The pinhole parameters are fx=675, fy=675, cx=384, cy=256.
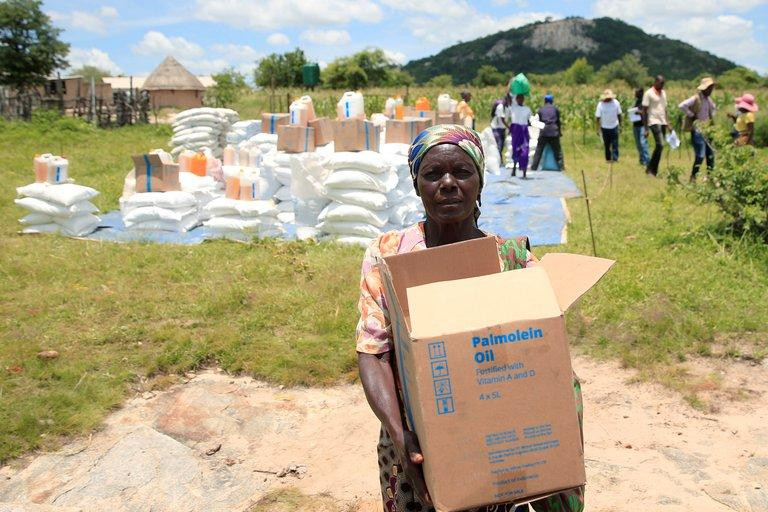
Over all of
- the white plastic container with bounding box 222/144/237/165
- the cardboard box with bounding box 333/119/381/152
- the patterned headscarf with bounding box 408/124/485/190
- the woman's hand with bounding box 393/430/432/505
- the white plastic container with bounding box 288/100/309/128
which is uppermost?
the white plastic container with bounding box 288/100/309/128

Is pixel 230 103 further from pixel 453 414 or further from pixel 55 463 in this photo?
pixel 453 414

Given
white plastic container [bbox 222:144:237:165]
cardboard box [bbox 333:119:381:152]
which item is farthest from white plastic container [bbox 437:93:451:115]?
cardboard box [bbox 333:119:381:152]

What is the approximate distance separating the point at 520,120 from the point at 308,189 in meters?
4.47

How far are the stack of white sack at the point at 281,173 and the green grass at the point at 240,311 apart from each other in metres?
1.30

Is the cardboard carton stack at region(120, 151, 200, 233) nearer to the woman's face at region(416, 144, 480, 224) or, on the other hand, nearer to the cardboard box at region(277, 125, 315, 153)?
the cardboard box at region(277, 125, 315, 153)

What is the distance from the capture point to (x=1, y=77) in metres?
23.3

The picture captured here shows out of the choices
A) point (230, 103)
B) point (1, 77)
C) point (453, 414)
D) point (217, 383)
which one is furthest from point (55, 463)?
point (1, 77)

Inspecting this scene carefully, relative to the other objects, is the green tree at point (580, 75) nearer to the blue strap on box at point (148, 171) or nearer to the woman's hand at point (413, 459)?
the blue strap on box at point (148, 171)

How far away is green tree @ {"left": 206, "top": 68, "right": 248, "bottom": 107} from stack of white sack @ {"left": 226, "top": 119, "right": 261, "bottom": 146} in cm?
1254

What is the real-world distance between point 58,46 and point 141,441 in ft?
81.7

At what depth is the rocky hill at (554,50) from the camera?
7950 centimetres

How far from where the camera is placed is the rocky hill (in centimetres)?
7950

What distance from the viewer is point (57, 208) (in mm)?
6633

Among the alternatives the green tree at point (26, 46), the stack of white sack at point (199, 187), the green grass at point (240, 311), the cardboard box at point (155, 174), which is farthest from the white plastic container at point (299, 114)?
the green tree at point (26, 46)
